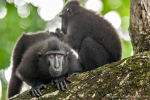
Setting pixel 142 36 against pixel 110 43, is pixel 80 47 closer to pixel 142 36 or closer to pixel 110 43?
pixel 110 43

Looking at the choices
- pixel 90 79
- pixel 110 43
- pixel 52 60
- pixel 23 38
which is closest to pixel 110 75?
pixel 90 79

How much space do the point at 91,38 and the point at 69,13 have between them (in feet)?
5.04

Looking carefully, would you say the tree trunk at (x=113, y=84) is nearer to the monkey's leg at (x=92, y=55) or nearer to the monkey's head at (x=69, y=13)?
the monkey's leg at (x=92, y=55)

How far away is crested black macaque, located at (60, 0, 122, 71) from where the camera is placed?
6871 millimetres

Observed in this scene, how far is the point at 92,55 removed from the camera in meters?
6.86

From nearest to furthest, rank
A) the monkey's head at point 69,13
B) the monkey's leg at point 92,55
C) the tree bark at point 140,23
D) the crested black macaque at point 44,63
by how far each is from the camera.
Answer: the crested black macaque at point 44,63, the tree bark at point 140,23, the monkey's leg at point 92,55, the monkey's head at point 69,13

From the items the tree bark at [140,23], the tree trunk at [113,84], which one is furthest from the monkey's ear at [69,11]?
the tree trunk at [113,84]

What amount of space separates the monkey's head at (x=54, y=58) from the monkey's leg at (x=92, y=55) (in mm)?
842

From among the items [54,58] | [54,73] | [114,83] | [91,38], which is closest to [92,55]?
[91,38]

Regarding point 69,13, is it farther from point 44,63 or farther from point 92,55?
point 44,63

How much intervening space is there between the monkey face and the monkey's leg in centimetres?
108

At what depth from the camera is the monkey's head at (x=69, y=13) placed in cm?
825

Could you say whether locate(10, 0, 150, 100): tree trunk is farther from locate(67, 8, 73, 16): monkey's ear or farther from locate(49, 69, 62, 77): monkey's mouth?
locate(67, 8, 73, 16): monkey's ear

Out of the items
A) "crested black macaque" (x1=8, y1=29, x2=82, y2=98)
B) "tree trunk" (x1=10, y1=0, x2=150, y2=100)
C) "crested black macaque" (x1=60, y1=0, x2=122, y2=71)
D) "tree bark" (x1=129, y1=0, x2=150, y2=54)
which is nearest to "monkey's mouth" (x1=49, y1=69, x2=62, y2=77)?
"crested black macaque" (x1=8, y1=29, x2=82, y2=98)
